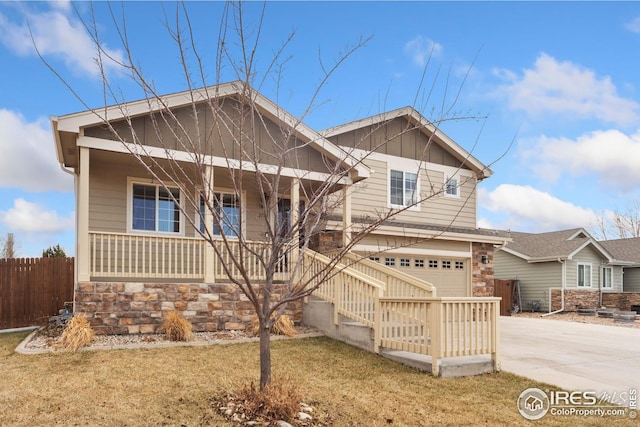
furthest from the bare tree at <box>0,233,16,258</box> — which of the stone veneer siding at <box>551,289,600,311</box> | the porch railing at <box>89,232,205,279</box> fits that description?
the stone veneer siding at <box>551,289,600,311</box>

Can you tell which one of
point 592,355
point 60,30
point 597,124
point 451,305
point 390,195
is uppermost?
point 597,124

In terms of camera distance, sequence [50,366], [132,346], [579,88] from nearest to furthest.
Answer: [50,366] < [132,346] < [579,88]

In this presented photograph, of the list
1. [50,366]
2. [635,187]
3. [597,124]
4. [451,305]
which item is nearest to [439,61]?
[451,305]

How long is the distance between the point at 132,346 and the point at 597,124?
654 inches

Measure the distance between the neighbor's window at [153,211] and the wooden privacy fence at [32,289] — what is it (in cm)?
259

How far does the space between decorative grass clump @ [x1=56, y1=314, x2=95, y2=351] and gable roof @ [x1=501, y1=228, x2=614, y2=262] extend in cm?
1821

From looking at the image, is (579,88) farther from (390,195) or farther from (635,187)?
(635,187)

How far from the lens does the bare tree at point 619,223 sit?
1395 inches

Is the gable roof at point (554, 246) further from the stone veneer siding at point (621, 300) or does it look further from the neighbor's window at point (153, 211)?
the neighbor's window at point (153, 211)

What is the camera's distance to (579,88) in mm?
14938

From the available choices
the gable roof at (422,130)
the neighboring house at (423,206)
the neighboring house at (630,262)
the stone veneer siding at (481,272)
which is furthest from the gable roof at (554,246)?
the neighboring house at (423,206)

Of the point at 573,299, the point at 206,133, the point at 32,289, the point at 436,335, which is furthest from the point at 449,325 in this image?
the point at 573,299

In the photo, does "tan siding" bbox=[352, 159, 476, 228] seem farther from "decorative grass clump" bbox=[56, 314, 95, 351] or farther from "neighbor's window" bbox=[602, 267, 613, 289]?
"neighbor's window" bbox=[602, 267, 613, 289]

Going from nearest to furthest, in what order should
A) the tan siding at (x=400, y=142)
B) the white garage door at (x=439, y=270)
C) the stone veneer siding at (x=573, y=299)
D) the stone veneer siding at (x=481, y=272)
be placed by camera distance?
the white garage door at (x=439, y=270), the tan siding at (x=400, y=142), the stone veneer siding at (x=481, y=272), the stone veneer siding at (x=573, y=299)
